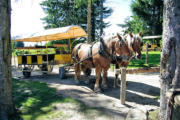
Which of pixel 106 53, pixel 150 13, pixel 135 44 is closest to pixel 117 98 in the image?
pixel 106 53

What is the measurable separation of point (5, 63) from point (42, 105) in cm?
155

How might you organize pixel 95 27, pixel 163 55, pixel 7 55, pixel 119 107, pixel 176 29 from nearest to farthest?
pixel 176 29 < pixel 163 55 < pixel 7 55 < pixel 119 107 < pixel 95 27

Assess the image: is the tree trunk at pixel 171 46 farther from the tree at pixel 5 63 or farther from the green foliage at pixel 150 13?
the green foliage at pixel 150 13

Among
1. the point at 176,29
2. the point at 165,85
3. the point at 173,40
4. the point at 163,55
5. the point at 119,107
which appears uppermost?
the point at 176,29

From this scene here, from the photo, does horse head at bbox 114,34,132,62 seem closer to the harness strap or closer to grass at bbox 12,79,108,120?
the harness strap

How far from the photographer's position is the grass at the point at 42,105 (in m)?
3.51

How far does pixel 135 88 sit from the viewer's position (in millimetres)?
6008

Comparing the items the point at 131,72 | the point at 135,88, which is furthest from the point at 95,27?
the point at 135,88

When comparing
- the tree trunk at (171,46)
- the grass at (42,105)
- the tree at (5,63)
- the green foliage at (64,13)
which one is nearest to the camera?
the tree trunk at (171,46)

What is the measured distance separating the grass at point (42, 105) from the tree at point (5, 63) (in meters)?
0.34

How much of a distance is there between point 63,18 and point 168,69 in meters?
23.9

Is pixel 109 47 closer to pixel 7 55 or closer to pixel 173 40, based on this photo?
pixel 173 40

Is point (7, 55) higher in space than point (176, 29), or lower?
lower

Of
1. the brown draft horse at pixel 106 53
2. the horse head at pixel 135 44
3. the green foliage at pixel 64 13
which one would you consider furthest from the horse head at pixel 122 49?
the green foliage at pixel 64 13
